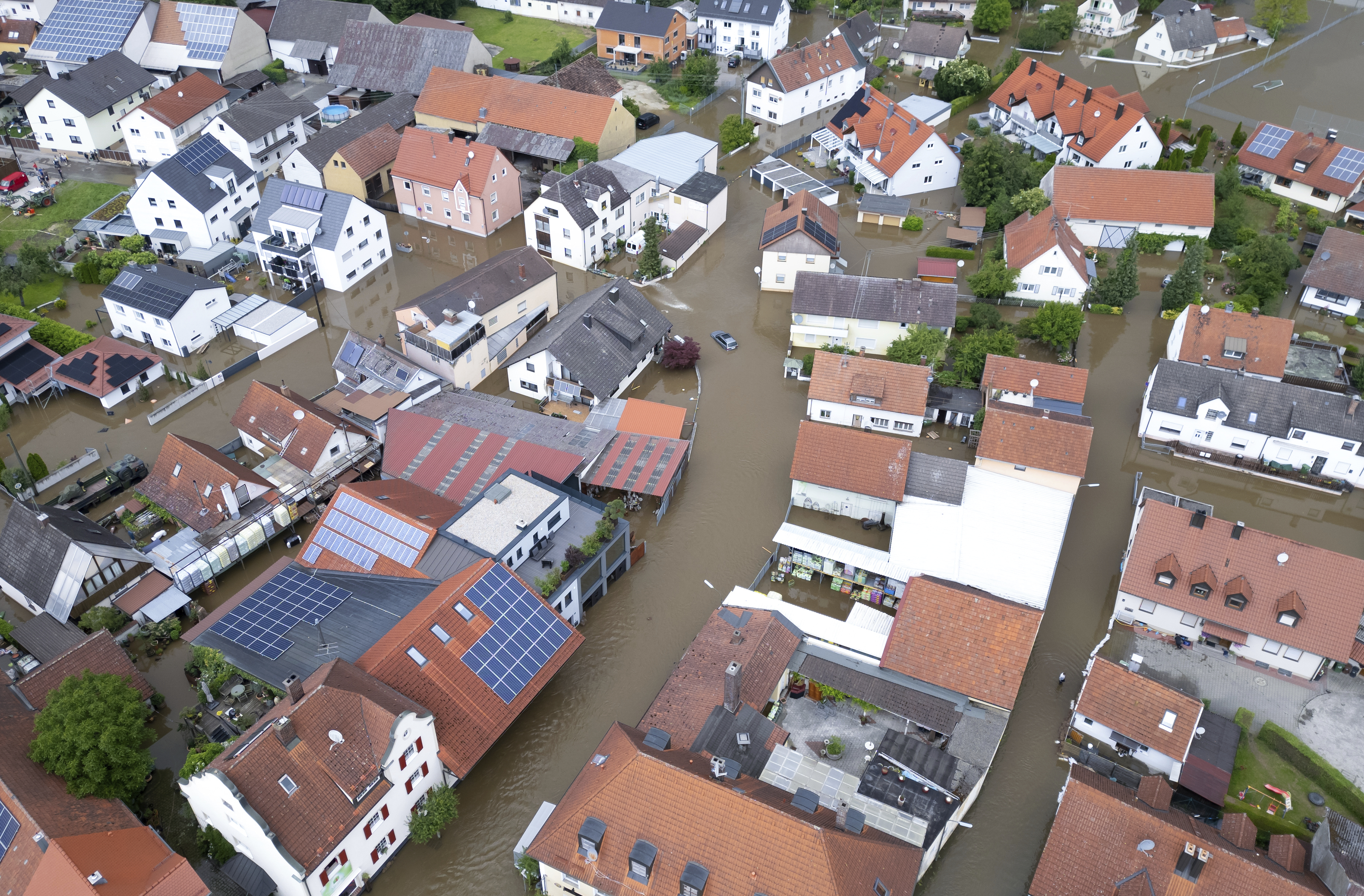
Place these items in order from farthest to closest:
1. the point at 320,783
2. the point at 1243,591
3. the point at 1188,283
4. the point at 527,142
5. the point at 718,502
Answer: the point at 527,142 < the point at 1188,283 < the point at 718,502 < the point at 1243,591 < the point at 320,783

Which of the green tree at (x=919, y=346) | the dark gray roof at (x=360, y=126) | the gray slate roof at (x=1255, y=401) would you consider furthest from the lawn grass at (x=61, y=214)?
the gray slate roof at (x=1255, y=401)

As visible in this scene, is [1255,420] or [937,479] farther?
[1255,420]

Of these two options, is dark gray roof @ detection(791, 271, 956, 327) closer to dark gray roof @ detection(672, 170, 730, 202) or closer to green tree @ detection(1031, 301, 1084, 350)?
green tree @ detection(1031, 301, 1084, 350)

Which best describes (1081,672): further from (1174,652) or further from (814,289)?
(814,289)

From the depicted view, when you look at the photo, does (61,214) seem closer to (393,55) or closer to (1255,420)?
(393,55)

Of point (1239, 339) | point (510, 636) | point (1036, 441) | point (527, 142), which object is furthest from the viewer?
point (527, 142)

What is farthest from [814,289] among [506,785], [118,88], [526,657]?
[118,88]

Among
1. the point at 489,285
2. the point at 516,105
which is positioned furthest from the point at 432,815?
the point at 516,105

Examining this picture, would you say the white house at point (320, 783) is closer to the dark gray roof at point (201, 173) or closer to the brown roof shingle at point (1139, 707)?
the brown roof shingle at point (1139, 707)
